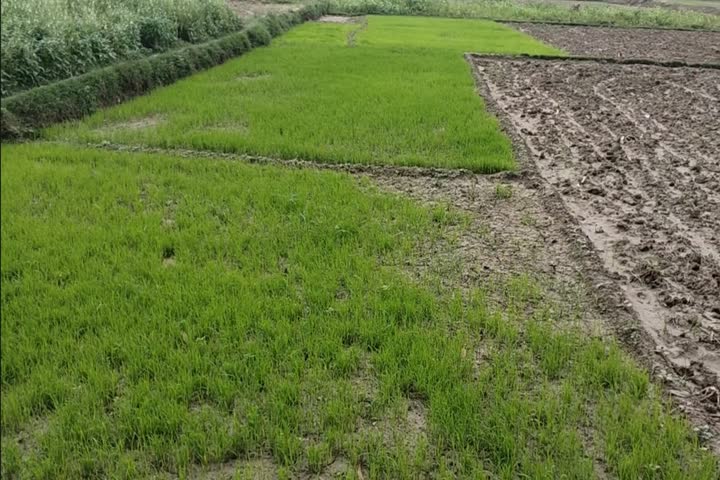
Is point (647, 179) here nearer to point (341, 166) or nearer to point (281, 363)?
point (341, 166)

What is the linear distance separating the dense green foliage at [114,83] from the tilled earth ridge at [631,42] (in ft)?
32.0

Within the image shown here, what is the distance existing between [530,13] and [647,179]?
2596 centimetres

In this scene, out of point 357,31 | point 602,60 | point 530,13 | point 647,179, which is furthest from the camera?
point 530,13

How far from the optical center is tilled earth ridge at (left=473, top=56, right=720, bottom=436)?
150 inches

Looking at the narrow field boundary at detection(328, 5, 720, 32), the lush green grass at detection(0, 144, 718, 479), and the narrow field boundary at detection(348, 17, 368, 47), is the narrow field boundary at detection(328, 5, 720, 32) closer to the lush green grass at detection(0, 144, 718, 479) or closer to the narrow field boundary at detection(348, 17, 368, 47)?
Result: the narrow field boundary at detection(348, 17, 368, 47)

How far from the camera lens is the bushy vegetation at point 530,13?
27922mm

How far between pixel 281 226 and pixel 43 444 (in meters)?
2.73

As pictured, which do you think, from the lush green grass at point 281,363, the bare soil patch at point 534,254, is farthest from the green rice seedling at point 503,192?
the lush green grass at point 281,363

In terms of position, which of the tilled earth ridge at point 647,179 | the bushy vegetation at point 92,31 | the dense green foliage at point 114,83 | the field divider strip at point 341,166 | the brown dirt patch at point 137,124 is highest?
the bushy vegetation at point 92,31

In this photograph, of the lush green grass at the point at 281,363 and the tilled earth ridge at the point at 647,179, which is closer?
the lush green grass at the point at 281,363

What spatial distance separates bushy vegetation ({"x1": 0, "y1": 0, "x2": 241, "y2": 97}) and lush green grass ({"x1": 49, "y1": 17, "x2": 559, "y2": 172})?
0.74 meters

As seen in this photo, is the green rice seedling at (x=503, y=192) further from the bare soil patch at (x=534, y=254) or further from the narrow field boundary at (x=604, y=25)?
the narrow field boundary at (x=604, y=25)

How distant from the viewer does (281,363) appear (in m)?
3.09

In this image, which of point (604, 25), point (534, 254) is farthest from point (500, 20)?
point (534, 254)
